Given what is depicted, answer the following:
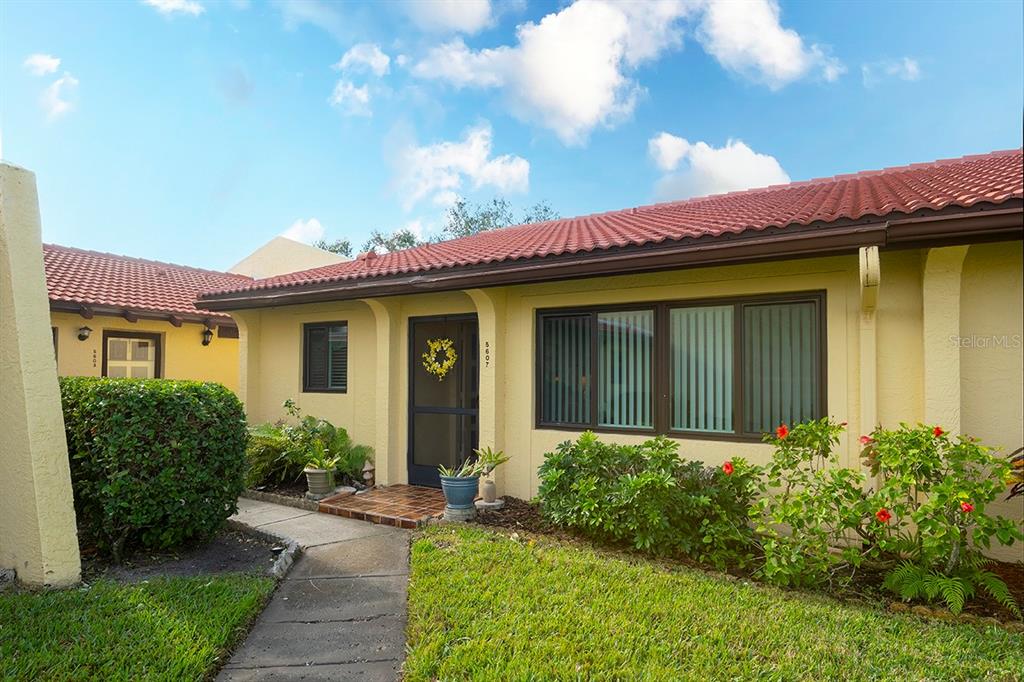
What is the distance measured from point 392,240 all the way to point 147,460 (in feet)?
122

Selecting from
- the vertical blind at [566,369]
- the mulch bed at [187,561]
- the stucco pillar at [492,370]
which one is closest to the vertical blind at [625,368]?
the vertical blind at [566,369]

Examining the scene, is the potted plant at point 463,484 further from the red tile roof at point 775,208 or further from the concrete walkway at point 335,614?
the red tile roof at point 775,208

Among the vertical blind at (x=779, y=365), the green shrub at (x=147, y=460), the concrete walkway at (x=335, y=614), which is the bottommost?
the concrete walkway at (x=335, y=614)

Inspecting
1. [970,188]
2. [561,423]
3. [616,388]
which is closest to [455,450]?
[561,423]

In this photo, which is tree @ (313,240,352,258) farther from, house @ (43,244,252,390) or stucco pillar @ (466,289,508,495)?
stucco pillar @ (466,289,508,495)

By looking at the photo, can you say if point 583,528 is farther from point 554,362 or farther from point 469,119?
point 469,119

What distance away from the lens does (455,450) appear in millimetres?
9094

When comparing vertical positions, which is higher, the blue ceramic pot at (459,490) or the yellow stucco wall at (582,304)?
the yellow stucco wall at (582,304)

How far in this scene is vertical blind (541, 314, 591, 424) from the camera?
24.9 feet

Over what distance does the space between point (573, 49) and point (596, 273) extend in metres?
3.10

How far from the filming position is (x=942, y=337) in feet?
17.7

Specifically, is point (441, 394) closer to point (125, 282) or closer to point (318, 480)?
point (318, 480)

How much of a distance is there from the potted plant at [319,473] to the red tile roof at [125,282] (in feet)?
17.4

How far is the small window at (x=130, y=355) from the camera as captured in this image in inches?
473
